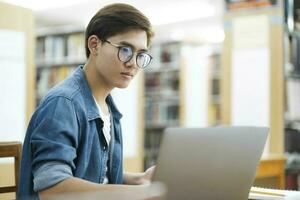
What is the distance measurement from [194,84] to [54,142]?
Result: 183 inches

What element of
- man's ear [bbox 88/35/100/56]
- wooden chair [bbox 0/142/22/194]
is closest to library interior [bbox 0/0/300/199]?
wooden chair [bbox 0/142/22/194]

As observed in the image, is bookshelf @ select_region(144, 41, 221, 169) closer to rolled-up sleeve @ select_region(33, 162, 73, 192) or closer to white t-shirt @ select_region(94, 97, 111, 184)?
white t-shirt @ select_region(94, 97, 111, 184)

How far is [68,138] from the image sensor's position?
1190 mm

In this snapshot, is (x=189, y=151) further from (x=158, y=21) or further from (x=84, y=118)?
(x=158, y=21)

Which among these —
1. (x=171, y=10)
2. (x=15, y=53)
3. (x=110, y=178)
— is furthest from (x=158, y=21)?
(x=110, y=178)

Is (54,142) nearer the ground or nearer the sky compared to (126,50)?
nearer the ground

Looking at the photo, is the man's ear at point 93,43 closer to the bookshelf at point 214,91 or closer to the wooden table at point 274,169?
the wooden table at point 274,169

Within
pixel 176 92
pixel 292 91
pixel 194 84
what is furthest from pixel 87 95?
pixel 176 92

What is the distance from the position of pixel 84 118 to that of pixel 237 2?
223 centimetres

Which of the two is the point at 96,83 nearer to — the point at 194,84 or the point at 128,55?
the point at 128,55

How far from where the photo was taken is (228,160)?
107 cm

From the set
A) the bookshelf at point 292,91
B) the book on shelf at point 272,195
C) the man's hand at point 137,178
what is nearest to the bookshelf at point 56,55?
the bookshelf at point 292,91

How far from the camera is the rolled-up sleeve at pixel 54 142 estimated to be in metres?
1.11

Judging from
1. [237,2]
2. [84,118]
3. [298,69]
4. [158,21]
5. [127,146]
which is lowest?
[127,146]
